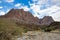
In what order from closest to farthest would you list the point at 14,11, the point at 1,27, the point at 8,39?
the point at 8,39 < the point at 1,27 < the point at 14,11

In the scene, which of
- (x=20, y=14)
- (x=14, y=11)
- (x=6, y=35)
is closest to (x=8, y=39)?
(x=6, y=35)

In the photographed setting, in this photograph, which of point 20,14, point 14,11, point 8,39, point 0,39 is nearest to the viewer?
point 0,39

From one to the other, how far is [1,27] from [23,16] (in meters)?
103

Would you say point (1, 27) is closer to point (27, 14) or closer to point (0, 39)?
point (0, 39)

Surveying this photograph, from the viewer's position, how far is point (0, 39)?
16828 mm

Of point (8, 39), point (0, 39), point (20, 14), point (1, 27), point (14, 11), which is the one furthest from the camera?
point (20, 14)

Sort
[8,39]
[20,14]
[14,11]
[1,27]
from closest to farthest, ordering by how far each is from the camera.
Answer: [8,39], [1,27], [14,11], [20,14]

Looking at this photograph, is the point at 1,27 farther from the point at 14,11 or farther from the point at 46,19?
the point at 46,19

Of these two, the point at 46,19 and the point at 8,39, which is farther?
the point at 46,19

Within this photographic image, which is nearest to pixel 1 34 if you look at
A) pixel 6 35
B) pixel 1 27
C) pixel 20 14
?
pixel 6 35

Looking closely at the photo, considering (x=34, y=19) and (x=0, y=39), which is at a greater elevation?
(x=0, y=39)

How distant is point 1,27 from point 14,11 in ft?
281

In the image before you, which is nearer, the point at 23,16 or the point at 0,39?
the point at 0,39

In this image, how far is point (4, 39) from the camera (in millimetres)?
17078
